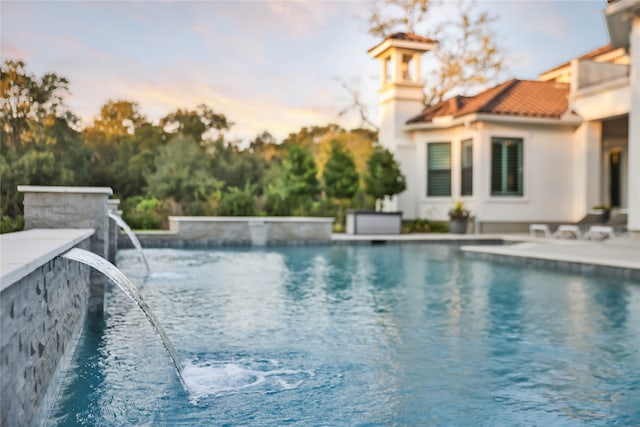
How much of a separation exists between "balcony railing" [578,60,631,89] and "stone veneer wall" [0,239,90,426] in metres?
18.2

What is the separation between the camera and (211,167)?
1003 inches

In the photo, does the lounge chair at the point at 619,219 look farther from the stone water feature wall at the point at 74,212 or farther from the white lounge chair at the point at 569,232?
the stone water feature wall at the point at 74,212

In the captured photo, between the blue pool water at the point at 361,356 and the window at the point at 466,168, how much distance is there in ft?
36.0

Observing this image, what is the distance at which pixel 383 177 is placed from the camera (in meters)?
19.9

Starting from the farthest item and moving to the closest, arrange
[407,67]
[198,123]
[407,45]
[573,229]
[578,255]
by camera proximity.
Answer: [198,123] → [407,67] → [407,45] → [573,229] → [578,255]

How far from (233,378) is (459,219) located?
1625 cm

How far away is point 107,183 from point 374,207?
33.5 feet

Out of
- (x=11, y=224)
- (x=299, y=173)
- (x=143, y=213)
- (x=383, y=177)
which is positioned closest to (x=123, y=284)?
(x=11, y=224)

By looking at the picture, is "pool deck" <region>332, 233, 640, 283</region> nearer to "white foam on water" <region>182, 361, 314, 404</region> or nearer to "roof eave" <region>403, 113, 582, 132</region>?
"roof eave" <region>403, 113, 582, 132</region>

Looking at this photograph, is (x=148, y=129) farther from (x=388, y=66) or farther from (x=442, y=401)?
(x=442, y=401)

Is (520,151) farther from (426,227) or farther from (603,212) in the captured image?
(426,227)

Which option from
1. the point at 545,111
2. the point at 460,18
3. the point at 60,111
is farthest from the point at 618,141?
the point at 60,111

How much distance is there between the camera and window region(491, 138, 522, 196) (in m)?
19.8

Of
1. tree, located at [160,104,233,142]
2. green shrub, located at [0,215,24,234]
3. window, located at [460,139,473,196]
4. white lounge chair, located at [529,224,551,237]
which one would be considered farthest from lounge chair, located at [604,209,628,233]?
tree, located at [160,104,233,142]
